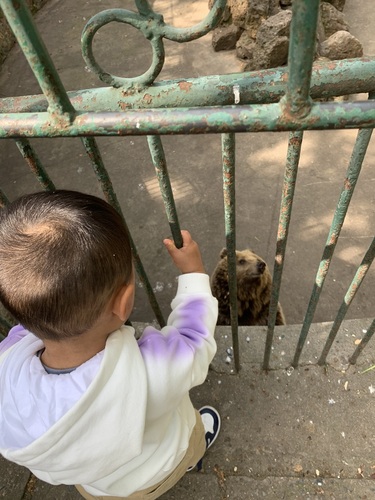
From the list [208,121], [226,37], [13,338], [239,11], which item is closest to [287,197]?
[208,121]

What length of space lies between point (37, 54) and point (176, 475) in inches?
59.2

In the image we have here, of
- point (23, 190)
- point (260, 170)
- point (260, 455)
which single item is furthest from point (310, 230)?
point (23, 190)

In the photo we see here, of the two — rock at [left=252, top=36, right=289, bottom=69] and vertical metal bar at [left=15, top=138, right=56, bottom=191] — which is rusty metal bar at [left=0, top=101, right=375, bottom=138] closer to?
vertical metal bar at [left=15, top=138, right=56, bottom=191]

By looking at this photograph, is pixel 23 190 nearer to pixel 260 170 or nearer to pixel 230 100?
pixel 260 170

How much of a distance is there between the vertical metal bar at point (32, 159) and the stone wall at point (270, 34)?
4.43 metres

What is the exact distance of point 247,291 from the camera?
9.01 feet

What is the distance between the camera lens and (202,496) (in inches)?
74.7

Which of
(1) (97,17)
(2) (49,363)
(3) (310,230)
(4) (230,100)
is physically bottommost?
(3) (310,230)

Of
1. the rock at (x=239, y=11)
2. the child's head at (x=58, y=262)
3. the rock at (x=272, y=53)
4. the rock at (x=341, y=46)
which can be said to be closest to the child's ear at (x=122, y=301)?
the child's head at (x=58, y=262)

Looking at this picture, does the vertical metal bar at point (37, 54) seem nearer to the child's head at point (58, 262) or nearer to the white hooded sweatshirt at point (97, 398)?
the child's head at point (58, 262)

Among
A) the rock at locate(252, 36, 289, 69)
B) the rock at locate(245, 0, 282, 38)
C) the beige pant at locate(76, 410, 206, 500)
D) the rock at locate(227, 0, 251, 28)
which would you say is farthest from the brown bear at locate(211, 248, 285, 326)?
the rock at locate(227, 0, 251, 28)

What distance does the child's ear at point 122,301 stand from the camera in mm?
1086

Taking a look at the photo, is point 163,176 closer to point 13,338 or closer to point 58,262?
point 58,262

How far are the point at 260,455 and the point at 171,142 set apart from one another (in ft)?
11.8
